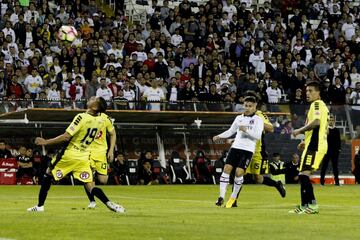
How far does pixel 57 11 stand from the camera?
3878 centimetres

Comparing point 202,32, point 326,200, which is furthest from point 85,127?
point 202,32

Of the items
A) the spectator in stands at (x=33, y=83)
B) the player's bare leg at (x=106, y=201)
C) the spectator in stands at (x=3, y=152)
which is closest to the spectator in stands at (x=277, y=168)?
the spectator in stands at (x=33, y=83)

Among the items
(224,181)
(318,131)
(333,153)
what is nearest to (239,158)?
(224,181)

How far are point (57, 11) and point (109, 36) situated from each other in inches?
99.7

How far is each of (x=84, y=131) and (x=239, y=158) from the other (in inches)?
148

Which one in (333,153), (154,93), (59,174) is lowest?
(333,153)

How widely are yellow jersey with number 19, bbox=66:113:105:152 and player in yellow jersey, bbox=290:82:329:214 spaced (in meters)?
3.52

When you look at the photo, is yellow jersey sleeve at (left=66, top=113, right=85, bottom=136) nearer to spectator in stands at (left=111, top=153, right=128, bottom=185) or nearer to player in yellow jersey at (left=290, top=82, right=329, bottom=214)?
player in yellow jersey at (left=290, top=82, right=329, bottom=214)

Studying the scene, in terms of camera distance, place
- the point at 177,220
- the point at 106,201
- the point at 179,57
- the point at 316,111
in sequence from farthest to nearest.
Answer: the point at 179,57 < the point at 316,111 < the point at 106,201 < the point at 177,220

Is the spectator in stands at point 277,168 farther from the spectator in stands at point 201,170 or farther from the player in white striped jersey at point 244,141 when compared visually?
the player in white striped jersey at point 244,141

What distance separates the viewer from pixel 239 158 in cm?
1991

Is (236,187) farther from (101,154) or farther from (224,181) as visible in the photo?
(101,154)

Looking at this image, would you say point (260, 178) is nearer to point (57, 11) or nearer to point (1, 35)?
point (1, 35)

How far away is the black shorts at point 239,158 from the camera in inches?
781
